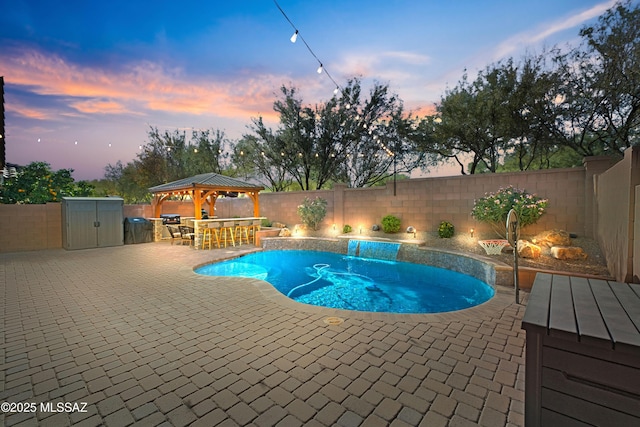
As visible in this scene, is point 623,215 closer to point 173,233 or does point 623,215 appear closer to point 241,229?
point 241,229

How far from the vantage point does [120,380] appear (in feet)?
7.93

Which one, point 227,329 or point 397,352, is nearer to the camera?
point 397,352

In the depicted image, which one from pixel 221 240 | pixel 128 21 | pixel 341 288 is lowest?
pixel 341 288

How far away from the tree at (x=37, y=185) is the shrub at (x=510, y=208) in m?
15.7

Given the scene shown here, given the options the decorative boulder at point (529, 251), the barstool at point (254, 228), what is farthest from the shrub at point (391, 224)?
the barstool at point (254, 228)

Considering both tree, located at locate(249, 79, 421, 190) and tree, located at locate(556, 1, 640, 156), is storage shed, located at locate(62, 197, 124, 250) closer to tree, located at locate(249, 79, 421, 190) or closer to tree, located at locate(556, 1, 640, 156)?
tree, located at locate(249, 79, 421, 190)

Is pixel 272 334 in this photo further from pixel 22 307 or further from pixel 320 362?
pixel 22 307

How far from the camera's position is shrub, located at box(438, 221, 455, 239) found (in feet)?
29.2

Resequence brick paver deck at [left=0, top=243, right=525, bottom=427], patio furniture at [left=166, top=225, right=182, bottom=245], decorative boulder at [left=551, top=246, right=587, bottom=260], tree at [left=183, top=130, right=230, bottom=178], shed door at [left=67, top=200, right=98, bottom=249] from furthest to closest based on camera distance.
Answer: tree at [left=183, top=130, right=230, bottom=178], patio furniture at [left=166, top=225, right=182, bottom=245], shed door at [left=67, top=200, right=98, bottom=249], decorative boulder at [left=551, top=246, right=587, bottom=260], brick paver deck at [left=0, top=243, right=525, bottom=427]

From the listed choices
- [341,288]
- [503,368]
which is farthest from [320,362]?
[341,288]

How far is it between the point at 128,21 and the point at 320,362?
11.2 m

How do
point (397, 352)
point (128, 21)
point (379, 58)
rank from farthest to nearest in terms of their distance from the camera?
point (379, 58)
point (128, 21)
point (397, 352)

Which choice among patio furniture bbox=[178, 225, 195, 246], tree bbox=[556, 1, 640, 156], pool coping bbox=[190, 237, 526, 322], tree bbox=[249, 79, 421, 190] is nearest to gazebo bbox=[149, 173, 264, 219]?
patio furniture bbox=[178, 225, 195, 246]

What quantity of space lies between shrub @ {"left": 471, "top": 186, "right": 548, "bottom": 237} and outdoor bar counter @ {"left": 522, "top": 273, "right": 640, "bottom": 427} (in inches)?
234
